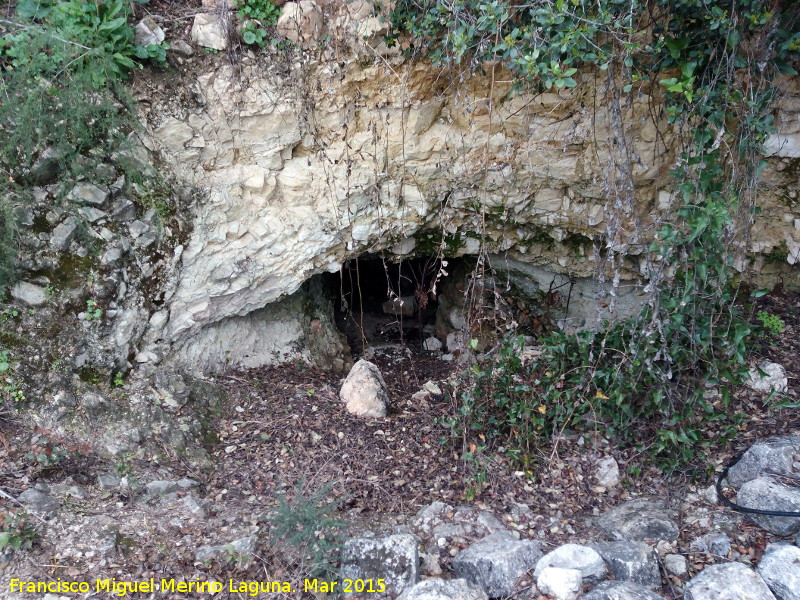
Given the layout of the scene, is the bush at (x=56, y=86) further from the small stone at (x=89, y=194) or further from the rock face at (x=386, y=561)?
the rock face at (x=386, y=561)

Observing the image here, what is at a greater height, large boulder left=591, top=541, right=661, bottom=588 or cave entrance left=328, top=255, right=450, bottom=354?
large boulder left=591, top=541, right=661, bottom=588

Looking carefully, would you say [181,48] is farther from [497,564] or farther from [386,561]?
[497,564]

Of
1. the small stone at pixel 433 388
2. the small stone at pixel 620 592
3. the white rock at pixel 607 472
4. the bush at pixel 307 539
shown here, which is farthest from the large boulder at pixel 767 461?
the bush at pixel 307 539

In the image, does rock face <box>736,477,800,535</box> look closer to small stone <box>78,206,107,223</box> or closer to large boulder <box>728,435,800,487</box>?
large boulder <box>728,435,800,487</box>

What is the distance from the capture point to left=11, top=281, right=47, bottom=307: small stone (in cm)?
308

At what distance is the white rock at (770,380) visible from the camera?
3160 mm

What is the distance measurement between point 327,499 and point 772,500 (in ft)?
6.88

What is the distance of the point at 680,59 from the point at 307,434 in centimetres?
284

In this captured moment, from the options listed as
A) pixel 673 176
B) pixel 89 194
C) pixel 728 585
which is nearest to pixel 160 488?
pixel 89 194

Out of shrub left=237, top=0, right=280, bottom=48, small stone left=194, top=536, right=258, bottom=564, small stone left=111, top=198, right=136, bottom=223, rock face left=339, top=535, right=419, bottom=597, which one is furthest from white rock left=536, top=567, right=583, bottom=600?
shrub left=237, top=0, right=280, bottom=48

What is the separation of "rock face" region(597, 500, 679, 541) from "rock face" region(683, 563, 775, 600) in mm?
312

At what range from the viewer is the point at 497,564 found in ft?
7.80

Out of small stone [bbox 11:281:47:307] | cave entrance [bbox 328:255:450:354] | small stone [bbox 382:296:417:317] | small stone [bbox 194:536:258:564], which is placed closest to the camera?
small stone [bbox 194:536:258:564]

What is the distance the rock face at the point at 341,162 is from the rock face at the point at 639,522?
1160 mm
